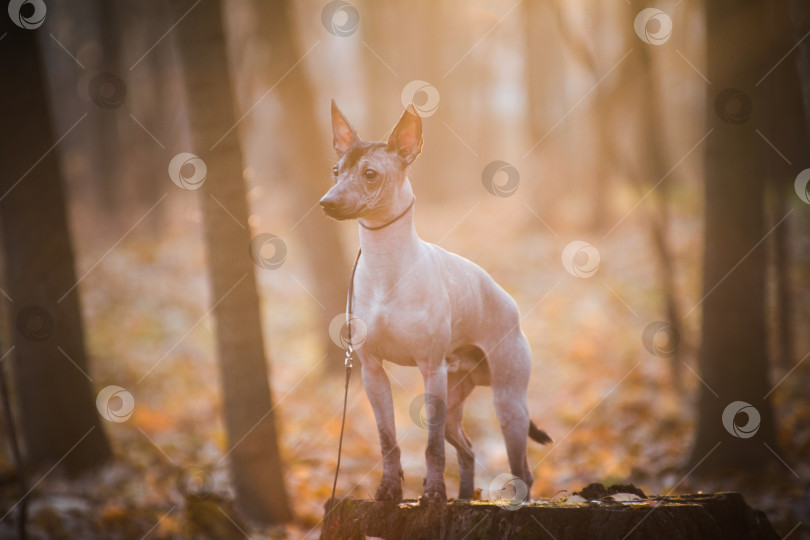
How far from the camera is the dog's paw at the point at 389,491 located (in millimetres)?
3467

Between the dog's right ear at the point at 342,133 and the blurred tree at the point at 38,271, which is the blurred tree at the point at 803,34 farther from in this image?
the blurred tree at the point at 38,271

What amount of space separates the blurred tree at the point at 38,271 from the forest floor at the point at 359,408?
555 millimetres

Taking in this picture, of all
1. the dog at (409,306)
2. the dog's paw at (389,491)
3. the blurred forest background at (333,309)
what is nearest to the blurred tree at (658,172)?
the blurred forest background at (333,309)

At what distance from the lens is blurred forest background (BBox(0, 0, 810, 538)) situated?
6230mm

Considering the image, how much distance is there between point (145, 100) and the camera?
27688 mm

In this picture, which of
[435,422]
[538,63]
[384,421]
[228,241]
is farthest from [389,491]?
[538,63]

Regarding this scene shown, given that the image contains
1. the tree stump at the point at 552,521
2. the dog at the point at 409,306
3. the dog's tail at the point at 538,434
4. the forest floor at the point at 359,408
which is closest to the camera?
the dog at the point at 409,306

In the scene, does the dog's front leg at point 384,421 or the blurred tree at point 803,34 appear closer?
the dog's front leg at point 384,421

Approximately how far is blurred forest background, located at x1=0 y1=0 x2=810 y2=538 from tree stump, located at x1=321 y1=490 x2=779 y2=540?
43 cm

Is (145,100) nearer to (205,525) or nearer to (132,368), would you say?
(132,368)

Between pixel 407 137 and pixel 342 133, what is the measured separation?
1.31 ft

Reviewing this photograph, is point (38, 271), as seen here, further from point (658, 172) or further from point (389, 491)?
point (658, 172)

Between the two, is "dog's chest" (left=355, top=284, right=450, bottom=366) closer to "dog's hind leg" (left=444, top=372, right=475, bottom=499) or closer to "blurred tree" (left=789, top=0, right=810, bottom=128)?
"dog's hind leg" (left=444, top=372, right=475, bottom=499)

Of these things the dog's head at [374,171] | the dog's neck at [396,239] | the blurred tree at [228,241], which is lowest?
the blurred tree at [228,241]
